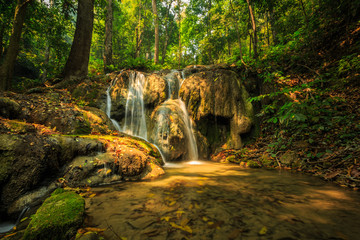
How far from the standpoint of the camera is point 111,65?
11156 millimetres

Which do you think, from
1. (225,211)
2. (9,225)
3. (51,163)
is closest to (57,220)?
(9,225)

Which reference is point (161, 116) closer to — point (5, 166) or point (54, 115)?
point (54, 115)

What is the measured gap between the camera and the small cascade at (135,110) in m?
7.54

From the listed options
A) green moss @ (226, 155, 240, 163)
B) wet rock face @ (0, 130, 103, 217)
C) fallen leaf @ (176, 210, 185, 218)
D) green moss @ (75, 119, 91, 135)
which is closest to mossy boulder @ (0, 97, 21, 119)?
green moss @ (75, 119, 91, 135)

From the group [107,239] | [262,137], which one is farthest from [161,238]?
[262,137]

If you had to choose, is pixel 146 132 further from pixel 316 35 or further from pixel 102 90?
pixel 316 35

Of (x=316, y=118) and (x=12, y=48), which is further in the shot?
(x=12, y=48)

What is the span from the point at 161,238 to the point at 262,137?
21.7 ft

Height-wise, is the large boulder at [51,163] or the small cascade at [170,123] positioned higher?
the small cascade at [170,123]

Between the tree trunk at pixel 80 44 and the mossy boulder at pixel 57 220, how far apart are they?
27.2ft

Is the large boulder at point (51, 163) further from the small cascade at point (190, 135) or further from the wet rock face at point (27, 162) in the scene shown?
the small cascade at point (190, 135)

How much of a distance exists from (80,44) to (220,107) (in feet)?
26.8

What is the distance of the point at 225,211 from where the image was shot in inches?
84.9

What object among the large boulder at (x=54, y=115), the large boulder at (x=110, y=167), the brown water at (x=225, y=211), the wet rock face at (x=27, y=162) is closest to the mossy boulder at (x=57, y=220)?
the brown water at (x=225, y=211)
